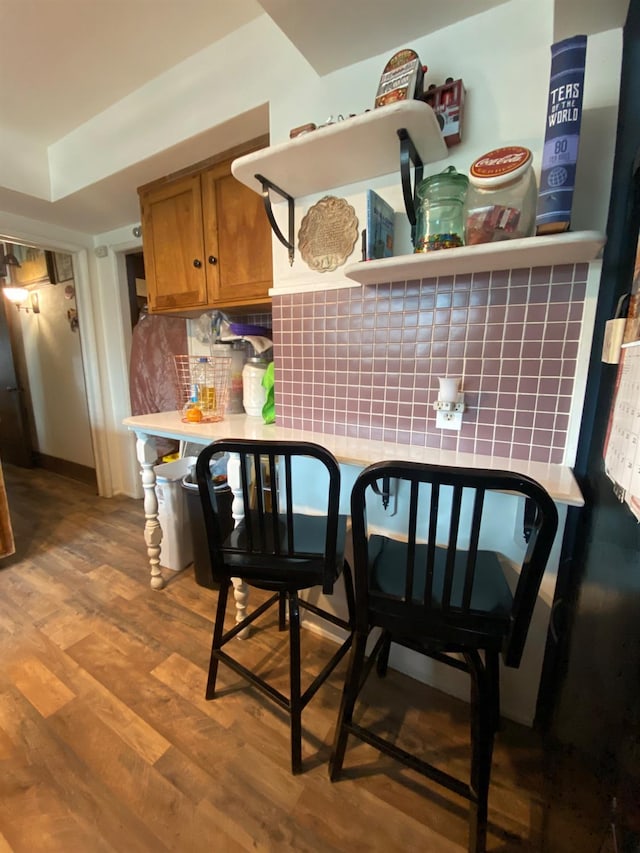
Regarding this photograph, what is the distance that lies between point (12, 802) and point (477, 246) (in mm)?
1978

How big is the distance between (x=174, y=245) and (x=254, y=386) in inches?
36.1

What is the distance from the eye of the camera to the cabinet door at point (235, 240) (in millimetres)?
1583

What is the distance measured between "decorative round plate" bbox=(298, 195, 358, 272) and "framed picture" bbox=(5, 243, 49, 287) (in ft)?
10.3

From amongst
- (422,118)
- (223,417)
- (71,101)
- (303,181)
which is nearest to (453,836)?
(223,417)

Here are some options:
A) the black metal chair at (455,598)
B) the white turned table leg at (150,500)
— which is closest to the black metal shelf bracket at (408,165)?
the black metal chair at (455,598)

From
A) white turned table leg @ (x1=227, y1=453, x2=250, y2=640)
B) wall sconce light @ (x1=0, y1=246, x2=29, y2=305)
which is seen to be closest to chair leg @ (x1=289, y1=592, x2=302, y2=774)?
white turned table leg @ (x1=227, y1=453, x2=250, y2=640)

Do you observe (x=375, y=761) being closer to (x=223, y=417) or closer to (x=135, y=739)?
(x=135, y=739)

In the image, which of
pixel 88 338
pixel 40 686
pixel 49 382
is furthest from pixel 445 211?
pixel 49 382

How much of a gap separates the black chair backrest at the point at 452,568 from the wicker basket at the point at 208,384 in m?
1.13

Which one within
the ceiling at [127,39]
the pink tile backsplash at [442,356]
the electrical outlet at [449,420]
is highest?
the ceiling at [127,39]

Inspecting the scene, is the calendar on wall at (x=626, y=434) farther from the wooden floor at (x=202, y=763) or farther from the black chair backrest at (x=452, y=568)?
the wooden floor at (x=202, y=763)

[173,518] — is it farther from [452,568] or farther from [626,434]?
[626,434]

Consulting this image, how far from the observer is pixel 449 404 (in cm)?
111

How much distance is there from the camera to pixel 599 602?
74 cm
